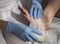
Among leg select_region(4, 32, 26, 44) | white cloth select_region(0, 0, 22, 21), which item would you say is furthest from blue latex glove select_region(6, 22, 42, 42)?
white cloth select_region(0, 0, 22, 21)

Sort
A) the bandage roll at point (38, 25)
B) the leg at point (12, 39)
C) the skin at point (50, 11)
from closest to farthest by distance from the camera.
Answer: the leg at point (12, 39)
the bandage roll at point (38, 25)
the skin at point (50, 11)

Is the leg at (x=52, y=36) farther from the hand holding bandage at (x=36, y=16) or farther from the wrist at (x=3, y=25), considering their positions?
the wrist at (x=3, y=25)

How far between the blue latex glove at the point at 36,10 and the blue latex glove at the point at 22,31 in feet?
0.65

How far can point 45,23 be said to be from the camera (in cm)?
133

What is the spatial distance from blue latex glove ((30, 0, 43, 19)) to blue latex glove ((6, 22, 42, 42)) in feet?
0.65

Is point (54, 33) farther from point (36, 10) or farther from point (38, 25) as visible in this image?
point (36, 10)

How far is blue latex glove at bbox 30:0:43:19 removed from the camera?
1302 millimetres

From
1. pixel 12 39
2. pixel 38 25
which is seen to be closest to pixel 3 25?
pixel 12 39

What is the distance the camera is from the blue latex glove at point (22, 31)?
1.09 m

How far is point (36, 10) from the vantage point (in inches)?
52.2

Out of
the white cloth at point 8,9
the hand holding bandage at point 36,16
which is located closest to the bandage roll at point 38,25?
the hand holding bandage at point 36,16

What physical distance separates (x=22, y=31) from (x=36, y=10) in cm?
30

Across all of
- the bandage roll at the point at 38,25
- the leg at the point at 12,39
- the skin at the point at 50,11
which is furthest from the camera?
the skin at the point at 50,11

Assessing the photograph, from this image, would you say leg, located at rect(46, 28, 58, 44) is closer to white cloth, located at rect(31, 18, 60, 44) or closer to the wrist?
white cloth, located at rect(31, 18, 60, 44)
